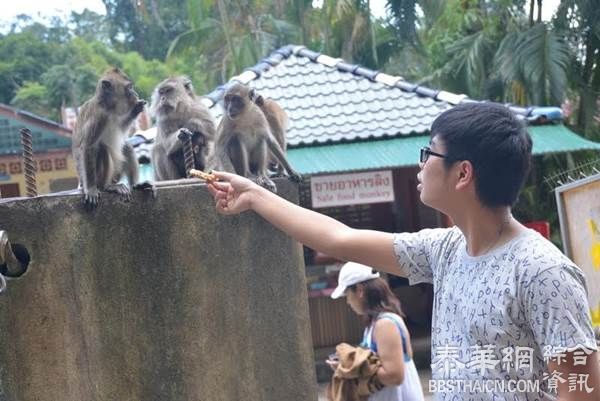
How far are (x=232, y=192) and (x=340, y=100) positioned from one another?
8.13 meters

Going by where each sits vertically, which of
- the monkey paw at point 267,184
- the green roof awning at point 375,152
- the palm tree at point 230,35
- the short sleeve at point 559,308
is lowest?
the short sleeve at point 559,308

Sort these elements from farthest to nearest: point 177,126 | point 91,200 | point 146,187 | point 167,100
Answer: point 167,100, point 177,126, point 146,187, point 91,200

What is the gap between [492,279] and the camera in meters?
2.21

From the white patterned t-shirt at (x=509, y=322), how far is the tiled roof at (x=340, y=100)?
7.78 m

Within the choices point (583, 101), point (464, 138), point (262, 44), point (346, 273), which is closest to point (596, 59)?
point (583, 101)

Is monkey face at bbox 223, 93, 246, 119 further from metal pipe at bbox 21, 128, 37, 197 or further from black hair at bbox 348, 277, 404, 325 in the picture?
metal pipe at bbox 21, 128, 37, 197

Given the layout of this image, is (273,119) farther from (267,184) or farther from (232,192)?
(232,192)

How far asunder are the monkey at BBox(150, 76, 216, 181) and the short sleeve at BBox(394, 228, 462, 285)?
2949 mm

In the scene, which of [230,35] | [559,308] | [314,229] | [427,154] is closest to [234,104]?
[314,229]

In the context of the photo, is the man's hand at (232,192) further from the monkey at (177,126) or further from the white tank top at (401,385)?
the monkey at (177,126)

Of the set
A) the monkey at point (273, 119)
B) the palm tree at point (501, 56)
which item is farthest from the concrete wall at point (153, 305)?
the palm tree at point (501, 56)

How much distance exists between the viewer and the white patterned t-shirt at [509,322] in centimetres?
207

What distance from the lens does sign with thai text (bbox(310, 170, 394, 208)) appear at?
10305 mm

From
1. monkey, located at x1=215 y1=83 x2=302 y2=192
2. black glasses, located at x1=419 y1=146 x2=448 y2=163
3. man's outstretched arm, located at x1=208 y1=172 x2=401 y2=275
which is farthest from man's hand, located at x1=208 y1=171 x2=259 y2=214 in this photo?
monkey, located at x1=215 y1=83 x2=302 y2=192
